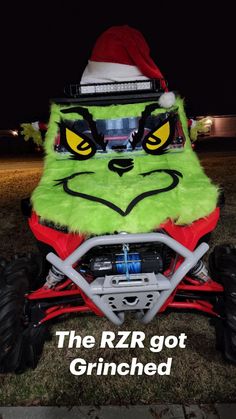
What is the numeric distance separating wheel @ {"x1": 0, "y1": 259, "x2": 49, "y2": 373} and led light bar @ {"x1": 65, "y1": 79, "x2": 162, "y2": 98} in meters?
1.80

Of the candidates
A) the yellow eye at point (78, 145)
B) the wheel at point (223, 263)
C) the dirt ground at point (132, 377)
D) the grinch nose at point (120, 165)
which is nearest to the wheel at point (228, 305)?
the wheel at point (223, 263)

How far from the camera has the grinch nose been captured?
2920 mm

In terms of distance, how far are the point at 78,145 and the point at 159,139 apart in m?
0.69

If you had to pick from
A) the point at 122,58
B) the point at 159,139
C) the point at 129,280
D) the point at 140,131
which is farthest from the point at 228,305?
the point at 122,58

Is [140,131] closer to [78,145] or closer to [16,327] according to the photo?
[78,145]

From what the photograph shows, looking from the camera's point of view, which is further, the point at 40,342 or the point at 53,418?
the point at 40,342

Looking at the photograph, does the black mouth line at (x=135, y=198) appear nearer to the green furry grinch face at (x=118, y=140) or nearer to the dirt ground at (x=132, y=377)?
the green furry grinch face at (x=118, y=140)

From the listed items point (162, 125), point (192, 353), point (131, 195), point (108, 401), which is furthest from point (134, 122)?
point (108, 401)

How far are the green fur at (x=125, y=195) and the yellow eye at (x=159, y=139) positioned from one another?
0.07 m

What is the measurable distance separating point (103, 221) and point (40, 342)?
3.81 ft

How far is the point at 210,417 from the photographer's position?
7.17 ft

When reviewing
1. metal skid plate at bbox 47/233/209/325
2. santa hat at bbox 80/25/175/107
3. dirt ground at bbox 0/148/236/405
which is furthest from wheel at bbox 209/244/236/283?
santa hat at bbox 80/25/175/107

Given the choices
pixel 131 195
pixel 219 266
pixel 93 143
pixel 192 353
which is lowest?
pixel 192 353

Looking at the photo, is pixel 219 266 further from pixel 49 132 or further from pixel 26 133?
pixel 26 133
